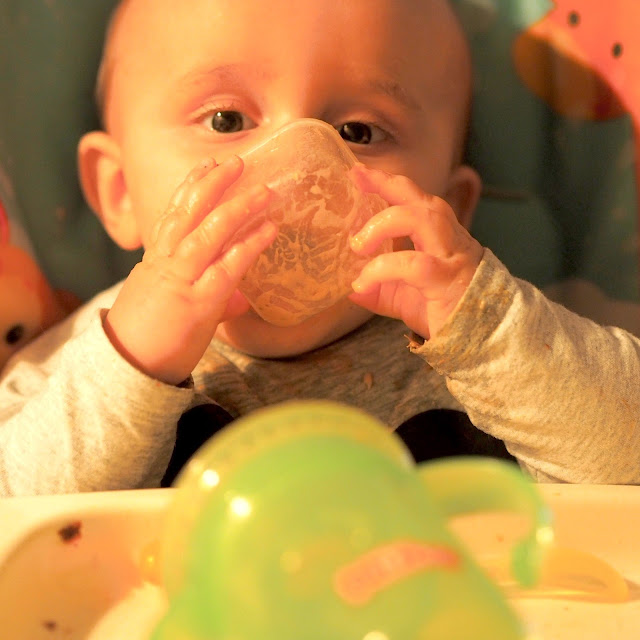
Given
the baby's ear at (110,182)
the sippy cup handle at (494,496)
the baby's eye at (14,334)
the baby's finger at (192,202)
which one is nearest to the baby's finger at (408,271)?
the baby's finger at (192,202)

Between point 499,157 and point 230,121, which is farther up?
point 230,121

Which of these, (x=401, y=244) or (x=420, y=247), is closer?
(x=420, y=247)

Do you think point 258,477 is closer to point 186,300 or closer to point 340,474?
point 340,474

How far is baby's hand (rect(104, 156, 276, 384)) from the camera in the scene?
469 millimetres

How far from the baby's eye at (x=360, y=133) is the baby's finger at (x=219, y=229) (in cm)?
19

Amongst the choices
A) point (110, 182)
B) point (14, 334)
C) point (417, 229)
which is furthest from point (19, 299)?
point (417, 229)

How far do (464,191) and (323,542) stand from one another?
61cm

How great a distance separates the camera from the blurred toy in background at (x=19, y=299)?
0.75 m

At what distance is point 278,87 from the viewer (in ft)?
1.95

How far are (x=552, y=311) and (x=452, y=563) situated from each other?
1.08 ft

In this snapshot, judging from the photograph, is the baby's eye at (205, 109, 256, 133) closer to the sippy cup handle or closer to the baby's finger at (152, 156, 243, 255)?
the baby's finger at (152, 156, 243, 255)

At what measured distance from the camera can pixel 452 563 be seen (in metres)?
0.24

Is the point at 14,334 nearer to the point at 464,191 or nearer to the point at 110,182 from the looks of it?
the point at 110,182

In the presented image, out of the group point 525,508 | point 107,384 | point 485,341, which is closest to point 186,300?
point 107,384
